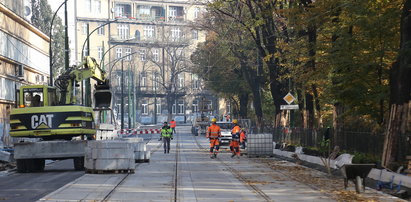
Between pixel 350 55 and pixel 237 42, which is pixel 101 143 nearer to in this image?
pixel 350 55

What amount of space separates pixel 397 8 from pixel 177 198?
38.3ft

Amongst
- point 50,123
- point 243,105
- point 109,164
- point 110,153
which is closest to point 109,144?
point 110,153

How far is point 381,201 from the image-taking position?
1658cm

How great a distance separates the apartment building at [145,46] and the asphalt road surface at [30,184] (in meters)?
91.8

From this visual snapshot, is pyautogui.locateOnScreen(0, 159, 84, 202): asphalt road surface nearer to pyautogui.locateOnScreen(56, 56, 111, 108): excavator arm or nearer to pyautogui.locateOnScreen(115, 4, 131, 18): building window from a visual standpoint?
pyautogui.locateOnScreen(56, 56, 111, 108): excavator arm

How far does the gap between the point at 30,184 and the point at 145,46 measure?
9948 centimetres

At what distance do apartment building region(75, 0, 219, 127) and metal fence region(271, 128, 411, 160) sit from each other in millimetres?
78985

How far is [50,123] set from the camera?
28234 millimetres

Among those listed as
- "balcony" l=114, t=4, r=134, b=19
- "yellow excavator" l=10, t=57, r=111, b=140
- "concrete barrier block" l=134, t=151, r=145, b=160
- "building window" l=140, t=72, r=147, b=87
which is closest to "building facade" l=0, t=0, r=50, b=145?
"concrete barrier block" l=134, t=151, r=145, b=160

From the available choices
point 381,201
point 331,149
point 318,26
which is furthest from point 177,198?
point 318,26

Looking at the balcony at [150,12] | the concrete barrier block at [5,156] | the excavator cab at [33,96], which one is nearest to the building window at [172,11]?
the balcony at [150,12]

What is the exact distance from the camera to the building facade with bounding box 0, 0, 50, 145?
62.9 metres

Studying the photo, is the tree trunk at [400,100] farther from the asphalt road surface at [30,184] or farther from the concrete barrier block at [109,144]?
the asphalt road surface at [30,184]

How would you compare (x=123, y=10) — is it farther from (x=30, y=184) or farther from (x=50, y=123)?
(x=30, y=184)
